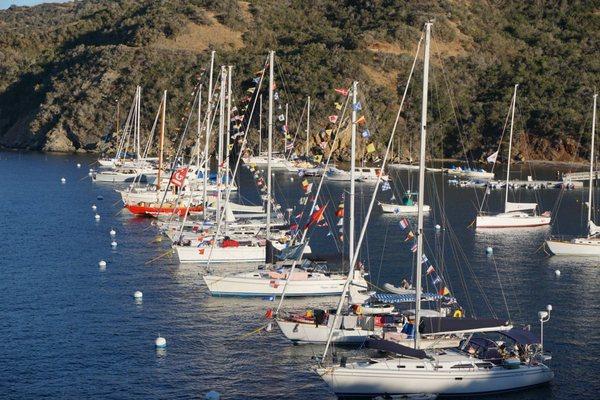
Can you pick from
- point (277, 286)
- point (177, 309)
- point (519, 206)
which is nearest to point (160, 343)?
point (177, 309)

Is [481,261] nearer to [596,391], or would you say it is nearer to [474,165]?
[596,391]

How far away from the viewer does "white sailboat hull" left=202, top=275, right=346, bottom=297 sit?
56531 mm

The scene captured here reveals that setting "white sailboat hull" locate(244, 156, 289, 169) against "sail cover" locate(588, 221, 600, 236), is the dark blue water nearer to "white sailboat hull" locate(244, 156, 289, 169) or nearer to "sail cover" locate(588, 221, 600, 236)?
"sail cover" locate(588, 221, 600, 236)

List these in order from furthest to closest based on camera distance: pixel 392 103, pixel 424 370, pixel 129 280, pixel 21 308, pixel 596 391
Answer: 1. pixel 392 103
2. pixel 129 280
3. pixel 21 308
4. pixel 596 391
5. pixel 424 370

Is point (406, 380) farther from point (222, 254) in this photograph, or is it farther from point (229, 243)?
point (229, 243)

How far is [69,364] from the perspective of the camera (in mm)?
45531

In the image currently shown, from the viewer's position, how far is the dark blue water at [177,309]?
142 feet

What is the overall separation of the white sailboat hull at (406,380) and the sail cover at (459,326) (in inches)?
115

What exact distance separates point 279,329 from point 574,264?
31439 millimetres

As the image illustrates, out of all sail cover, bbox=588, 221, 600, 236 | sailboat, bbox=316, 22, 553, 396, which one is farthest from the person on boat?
sail cover, bbox=588, 221, 600, 236

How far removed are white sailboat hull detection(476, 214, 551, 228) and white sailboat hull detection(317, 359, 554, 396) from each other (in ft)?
166

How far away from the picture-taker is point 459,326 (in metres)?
43.2

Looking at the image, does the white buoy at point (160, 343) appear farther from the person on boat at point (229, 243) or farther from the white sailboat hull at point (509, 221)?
the white sailboat hull at point (509, 221)

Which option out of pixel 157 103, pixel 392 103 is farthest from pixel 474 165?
pixel 157 103
